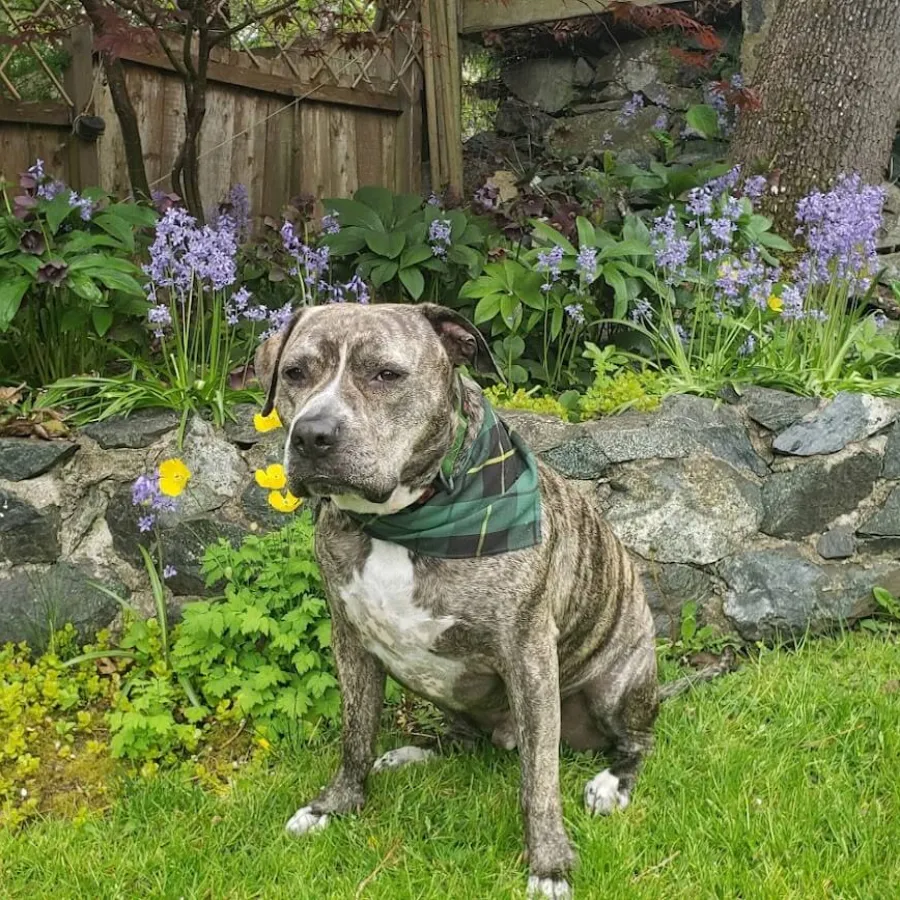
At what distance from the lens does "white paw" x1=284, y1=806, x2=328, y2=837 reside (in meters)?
2.83

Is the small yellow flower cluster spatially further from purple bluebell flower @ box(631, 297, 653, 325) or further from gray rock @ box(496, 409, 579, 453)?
purple bluebell flower @ box(631, 297, 653, 325)

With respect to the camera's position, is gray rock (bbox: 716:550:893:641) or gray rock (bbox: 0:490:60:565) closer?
gray rock (bbox: 0:490:60:565)

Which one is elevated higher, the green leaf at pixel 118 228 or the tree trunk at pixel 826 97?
the tree trunk at pixel 826 97

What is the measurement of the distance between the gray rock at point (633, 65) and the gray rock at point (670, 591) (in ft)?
15.0

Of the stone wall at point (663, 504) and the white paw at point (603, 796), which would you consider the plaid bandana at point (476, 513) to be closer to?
the white paw at point (603, 796)

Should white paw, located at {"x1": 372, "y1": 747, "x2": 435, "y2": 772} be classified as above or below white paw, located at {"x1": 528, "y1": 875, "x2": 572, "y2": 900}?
below

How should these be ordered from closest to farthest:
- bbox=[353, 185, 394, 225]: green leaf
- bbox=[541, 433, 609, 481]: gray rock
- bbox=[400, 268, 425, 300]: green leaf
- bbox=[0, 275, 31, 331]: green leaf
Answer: bbox=[0, 275, 31, 331]: green leaf, bbox=[541, 433, 609, 481]: gray rock, bbox=[400, 268, 425, 300]: green leaf, bbox=[353, 185, 394, 225]: green leaf

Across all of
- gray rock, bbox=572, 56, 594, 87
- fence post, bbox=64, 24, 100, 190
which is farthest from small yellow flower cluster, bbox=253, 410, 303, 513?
gray rock, bbox=572, 56, 594, 87

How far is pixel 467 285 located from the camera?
4531 millimetres

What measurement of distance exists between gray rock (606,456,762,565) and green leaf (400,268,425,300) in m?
1.26

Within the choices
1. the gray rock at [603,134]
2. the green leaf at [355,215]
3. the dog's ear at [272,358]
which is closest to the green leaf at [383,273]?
the green leaf at [355,215]

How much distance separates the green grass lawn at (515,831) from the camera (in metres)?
2.53

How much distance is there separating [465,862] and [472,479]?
1.03m

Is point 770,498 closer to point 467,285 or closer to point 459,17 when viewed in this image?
point 467,285
